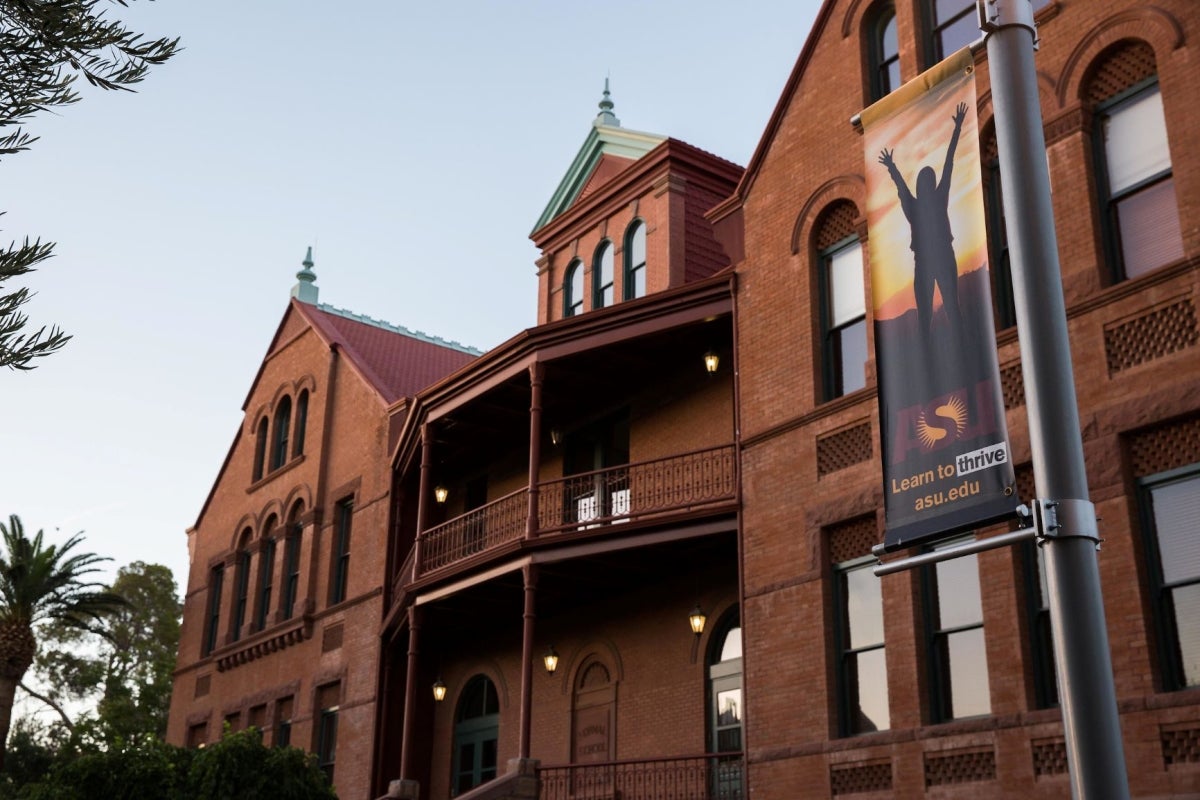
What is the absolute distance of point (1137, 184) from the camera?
45.5 ft

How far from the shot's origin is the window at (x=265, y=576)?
30.9 meters

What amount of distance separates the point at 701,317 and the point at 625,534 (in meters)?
3.39

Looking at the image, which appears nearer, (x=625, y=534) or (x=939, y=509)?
(x=939, y=509)

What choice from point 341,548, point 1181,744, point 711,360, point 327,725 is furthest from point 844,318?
point 327,725

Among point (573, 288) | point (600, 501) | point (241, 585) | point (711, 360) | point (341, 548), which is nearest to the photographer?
point (711, 360)

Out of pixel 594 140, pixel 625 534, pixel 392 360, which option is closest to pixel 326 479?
pixel 392 360

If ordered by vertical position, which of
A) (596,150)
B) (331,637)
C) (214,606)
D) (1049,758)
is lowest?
(1049,758)

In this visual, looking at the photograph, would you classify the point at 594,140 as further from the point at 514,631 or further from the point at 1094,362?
the point at 1094,362

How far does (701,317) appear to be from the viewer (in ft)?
63.4

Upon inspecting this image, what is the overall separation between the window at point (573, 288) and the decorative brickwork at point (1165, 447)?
14.3m

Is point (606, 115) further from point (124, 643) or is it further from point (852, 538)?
point (124, 643)

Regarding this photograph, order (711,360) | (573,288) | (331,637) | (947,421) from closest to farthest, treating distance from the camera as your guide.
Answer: (947,421) → (711,360) → (573,288) → (331,637)

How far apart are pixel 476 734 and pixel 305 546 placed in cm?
692

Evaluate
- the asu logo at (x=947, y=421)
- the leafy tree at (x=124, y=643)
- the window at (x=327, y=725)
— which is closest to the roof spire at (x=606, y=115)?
the window at (x=327, y=725)
